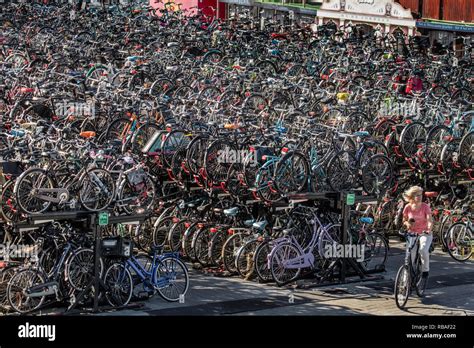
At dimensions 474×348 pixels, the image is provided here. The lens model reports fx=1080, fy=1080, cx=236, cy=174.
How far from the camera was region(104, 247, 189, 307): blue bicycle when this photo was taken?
15.7 m

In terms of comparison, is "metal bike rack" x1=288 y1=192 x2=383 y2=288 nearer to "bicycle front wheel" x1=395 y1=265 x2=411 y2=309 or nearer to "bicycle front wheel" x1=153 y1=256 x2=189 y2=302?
"bicycle front wheel" x1=395 y1=265 x2=411 y2=309

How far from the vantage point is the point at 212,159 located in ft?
61.2

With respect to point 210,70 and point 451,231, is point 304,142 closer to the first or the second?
point 451,231

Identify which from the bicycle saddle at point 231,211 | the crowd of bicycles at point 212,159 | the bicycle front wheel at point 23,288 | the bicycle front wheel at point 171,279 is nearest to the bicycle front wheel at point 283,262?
the crowd of bicycles at point 212,159

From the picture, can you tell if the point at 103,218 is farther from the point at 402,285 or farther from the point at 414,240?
the point at 414,240

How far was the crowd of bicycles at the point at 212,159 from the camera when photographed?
1578 cm

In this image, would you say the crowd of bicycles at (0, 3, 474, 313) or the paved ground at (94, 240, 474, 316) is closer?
the crowd of bicycles at (0, 3, 474, 313)

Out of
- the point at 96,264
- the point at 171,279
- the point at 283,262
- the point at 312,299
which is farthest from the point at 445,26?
the point at 96,264

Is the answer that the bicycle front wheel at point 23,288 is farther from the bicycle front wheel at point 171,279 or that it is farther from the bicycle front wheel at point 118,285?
the bicycle front wheel at point 171,279

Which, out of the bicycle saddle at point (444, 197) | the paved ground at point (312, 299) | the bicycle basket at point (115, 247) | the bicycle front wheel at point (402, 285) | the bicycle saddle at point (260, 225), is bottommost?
the paved ground at point (312, 299)

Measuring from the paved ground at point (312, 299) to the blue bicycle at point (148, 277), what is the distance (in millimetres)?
190

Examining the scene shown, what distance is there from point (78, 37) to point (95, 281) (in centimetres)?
1665

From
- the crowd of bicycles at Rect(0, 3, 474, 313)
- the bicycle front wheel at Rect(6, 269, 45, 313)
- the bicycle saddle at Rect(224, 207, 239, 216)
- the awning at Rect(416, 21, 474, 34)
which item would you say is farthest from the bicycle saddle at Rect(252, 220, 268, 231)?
the awning at Rect(416, 21, 474, 34)

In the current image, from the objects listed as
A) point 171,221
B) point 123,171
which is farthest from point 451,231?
point 123,171
